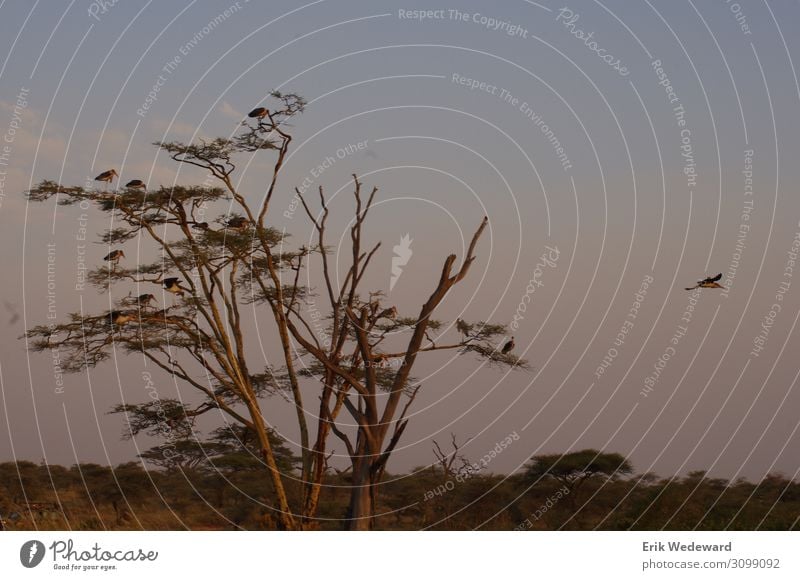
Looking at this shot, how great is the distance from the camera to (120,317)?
24.0 metres

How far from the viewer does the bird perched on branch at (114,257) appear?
963 inches

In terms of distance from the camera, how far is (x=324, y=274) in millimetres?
25078

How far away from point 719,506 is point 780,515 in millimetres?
1823

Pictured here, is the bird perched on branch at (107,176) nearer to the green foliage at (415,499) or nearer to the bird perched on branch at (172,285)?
the bird perched on branch at (172,285)

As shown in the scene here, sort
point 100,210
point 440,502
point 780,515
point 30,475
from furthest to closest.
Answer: point 30,475 → point 440,502 → point 780,515 → point 100,210

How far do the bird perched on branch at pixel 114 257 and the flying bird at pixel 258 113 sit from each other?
4262mm

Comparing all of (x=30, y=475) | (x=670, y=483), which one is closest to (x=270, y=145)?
(x=670, y=483)

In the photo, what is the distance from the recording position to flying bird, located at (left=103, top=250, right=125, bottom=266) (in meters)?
24.5

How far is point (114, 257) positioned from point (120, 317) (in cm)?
144
